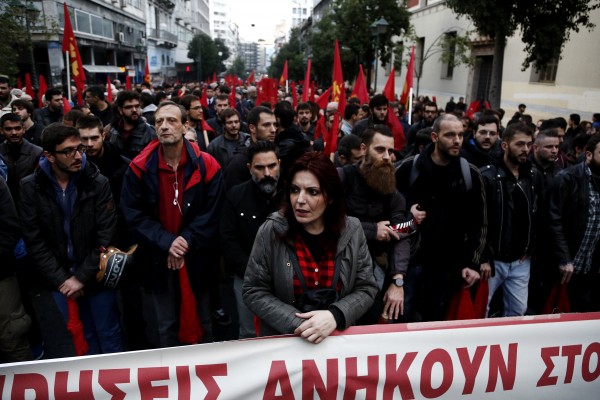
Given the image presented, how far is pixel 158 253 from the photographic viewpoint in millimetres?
3363

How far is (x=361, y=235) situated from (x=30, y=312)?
273cm

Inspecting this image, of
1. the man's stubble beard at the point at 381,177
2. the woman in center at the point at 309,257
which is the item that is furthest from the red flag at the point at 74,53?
the woman in center at the point at 309,257

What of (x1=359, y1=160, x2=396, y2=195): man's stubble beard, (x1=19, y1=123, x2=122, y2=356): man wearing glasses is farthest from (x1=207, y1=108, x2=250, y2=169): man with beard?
(x1=359, y1=160, x2=396, y2=195): man's stubble beard

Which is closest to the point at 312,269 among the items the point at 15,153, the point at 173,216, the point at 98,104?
the point at 173,216

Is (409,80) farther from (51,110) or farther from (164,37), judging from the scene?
(164,37)

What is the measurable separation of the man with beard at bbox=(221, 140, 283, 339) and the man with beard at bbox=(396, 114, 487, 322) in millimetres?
1037

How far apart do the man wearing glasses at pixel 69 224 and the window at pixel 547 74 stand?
15.8 metres

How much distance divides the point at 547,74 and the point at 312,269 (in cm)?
1699

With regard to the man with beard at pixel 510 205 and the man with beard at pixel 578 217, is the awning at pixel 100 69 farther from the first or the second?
the man with beard at pixel 578 217

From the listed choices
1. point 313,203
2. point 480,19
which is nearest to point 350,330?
point 313,203

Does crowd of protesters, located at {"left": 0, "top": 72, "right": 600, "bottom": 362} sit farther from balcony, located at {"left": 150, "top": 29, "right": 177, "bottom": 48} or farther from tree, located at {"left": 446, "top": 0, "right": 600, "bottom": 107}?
balcony, located at {"left": 150, "top": 29, "right": 177, "bottom": 48}

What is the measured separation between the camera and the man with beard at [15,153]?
437 centimetres

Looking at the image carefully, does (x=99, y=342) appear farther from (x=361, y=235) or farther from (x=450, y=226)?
(x=450, y=226)

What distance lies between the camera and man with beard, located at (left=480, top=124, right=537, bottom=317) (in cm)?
358
